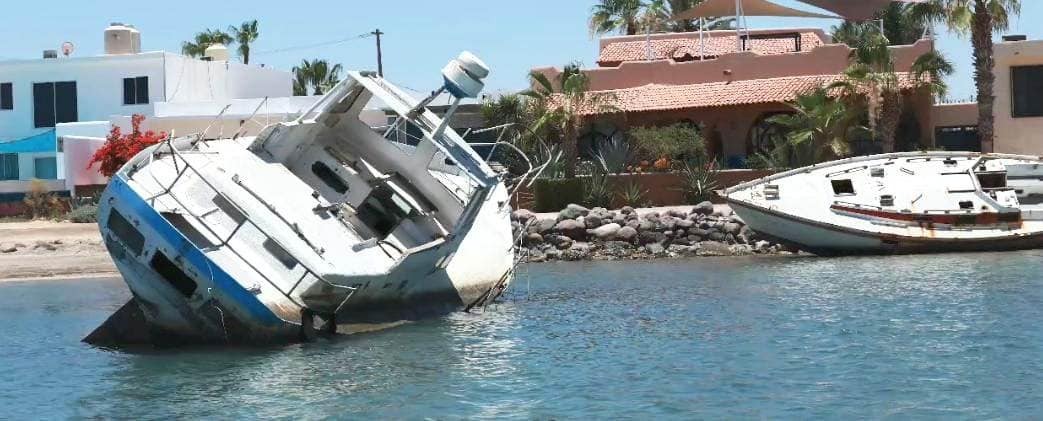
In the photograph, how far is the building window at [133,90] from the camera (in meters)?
55.1

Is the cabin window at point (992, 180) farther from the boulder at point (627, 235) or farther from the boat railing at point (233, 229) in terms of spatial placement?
the boat railing at point (233, 229)

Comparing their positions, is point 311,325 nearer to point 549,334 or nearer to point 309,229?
point 309,229

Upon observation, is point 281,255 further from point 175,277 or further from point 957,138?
point 957,138

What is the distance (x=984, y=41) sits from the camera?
4425 cm

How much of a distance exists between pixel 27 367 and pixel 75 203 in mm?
24787

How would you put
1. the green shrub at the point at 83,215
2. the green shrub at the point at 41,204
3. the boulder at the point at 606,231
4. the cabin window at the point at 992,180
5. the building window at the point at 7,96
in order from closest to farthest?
the cabin window at the point at 992,180 → the boulder at the point at 606,231 → the green shrub at the point at 83,215 → the green shrub at the point at 41,204 → the building window at the point at 7,96

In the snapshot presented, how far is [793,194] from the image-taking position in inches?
1404

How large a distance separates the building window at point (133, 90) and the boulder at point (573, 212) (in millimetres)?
19104

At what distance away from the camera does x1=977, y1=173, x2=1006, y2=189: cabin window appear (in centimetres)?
3591

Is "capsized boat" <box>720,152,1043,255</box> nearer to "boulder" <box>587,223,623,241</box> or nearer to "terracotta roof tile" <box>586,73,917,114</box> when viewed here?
"boulder" <box>587,223,623,241</box>

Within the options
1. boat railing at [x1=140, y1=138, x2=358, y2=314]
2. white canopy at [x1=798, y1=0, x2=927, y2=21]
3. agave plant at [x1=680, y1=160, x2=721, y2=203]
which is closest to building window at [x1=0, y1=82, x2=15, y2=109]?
agave plant at [x1=680, y1=160, x2=721, y2=203]

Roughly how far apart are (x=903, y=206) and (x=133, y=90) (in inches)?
1175

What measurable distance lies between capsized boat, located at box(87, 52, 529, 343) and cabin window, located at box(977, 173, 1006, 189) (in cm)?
1330

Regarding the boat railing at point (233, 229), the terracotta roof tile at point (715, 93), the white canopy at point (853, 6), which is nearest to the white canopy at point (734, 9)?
the white canopy at point (853, 6)
